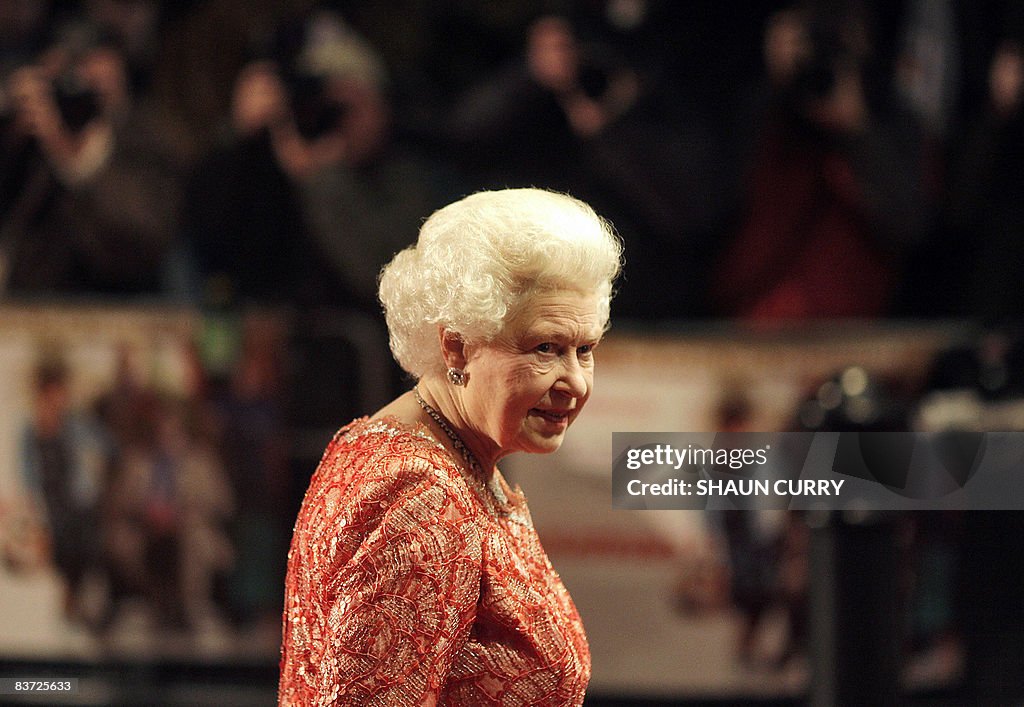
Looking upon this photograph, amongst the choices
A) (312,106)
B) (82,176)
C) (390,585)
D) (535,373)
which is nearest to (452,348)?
(535,373)

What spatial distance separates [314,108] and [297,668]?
3568 mm

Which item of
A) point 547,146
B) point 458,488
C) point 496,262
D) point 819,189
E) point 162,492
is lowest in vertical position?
point 458,488

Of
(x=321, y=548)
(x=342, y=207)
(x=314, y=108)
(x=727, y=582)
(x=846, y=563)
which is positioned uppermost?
(x=314, y=108)

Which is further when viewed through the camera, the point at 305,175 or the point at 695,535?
the point at 305,175

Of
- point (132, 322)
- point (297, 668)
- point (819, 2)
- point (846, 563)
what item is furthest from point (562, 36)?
point (297, 668)

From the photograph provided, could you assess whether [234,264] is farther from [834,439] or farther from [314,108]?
[834,439]

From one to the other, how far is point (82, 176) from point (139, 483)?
1306mm

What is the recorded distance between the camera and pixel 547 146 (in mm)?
4906

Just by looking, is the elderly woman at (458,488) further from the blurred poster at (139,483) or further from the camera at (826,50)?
the camera at (826,50)

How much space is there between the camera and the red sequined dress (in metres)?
1.63

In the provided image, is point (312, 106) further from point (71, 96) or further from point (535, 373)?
point (535, 373)

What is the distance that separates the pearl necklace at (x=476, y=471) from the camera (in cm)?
186

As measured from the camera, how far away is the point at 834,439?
239cm

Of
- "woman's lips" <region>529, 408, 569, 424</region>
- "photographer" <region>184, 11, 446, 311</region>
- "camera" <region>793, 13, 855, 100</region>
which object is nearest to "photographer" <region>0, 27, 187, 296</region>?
"photographer" <region>184, 11, 446, 311</region>
